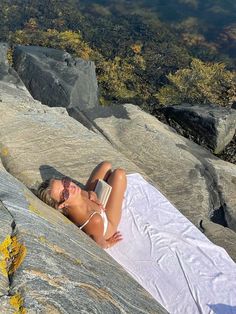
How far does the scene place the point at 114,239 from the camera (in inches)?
341

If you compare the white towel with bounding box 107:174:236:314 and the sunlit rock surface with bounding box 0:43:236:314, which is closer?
the sunlit rock surface with bounding box 0:43:236:314

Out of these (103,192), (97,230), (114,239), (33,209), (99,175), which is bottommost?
(114,239)

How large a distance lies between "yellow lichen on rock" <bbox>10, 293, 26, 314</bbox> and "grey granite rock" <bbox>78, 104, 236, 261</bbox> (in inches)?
229

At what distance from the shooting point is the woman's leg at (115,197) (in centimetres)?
902

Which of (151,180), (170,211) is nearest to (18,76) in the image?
(151,180)

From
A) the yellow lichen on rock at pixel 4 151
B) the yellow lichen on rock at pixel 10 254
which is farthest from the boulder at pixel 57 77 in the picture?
the yellow lichen on rock at pixel 10 254

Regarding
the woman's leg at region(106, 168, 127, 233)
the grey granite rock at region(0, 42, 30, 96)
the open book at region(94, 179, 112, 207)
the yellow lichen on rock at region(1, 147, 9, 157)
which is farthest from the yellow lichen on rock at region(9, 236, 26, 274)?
the grey granite rock at region(0, 42, 30, 96)

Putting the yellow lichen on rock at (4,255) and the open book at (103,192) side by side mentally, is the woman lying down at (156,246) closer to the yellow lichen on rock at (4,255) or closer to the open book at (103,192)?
the open book at (103,192)

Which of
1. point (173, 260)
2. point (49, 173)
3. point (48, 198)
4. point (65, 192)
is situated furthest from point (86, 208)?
point (49, 173)

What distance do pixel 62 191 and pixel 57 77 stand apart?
825cm

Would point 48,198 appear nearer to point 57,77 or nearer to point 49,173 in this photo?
point 49,173

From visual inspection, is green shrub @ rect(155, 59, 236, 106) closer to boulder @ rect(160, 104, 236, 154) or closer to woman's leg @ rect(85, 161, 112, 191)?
boulder @ rect(160, 104, 236, 154)

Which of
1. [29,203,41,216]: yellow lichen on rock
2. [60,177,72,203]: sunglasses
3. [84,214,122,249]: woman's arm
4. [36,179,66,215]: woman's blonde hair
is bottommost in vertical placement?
[84,214,122,249]: woman's arm

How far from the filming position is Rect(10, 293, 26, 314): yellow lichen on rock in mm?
4613
